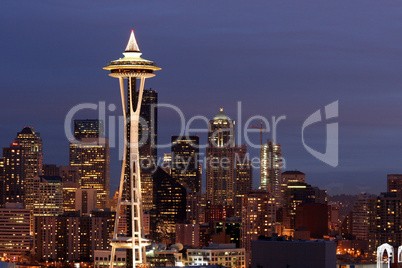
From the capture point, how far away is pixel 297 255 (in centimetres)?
9644

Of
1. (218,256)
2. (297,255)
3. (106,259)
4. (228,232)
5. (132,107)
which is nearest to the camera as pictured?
(297,255)

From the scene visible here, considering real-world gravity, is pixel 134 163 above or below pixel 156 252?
above

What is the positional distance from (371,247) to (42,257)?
194 feet

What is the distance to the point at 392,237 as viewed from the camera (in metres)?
193

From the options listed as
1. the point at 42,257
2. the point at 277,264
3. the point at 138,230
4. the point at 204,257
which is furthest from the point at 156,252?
the point at 42,257

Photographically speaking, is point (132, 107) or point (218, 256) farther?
point (218, 256)

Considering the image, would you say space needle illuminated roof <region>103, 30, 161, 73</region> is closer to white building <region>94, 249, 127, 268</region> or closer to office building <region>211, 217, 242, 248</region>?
white building <region>94, 249, 127, 268</region>

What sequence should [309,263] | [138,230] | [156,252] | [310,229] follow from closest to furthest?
1. [309,263]
2. [138,230]
3. [156,252]
4. [310,229]

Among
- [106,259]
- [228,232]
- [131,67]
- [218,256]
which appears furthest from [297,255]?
[228,232]

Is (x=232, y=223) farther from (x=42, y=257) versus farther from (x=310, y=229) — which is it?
(x=42, y=257)

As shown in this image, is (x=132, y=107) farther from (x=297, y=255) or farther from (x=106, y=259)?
(x=106, y=259)

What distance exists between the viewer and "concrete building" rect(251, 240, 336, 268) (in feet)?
316

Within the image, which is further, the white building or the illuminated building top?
Answer: the white building

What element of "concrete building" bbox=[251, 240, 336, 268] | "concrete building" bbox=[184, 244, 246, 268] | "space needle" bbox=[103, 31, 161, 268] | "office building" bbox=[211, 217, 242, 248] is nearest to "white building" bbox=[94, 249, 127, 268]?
"concrete building" bbox=[184, 244, 246, 268]
